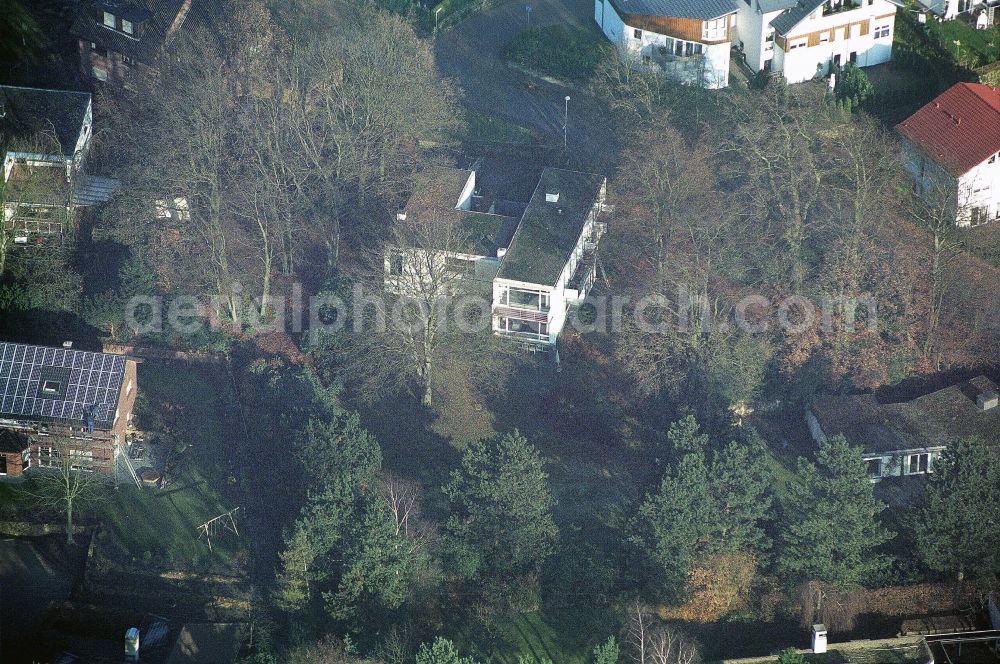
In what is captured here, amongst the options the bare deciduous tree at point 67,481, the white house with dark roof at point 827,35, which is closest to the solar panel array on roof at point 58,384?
the bare deciduous tree at point 67,481

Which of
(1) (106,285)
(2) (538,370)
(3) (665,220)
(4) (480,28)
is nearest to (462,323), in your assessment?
(2) (538,370)

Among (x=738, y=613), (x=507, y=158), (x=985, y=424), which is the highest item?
(x=507, y=158)

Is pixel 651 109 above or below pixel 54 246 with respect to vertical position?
above

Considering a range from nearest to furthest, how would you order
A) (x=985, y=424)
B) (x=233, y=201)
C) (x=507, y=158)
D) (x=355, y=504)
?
(x=355, y=504) < (x=985, y=424) < (x=233, y=201) < (x=507, y=158)

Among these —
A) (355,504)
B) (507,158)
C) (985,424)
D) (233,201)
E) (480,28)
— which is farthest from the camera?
(480,28)

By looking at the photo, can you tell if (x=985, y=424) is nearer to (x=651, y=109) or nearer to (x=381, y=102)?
(x=651, y=109)

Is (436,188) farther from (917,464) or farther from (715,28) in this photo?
(917,464)

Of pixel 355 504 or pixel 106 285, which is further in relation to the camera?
pixel 106 285
